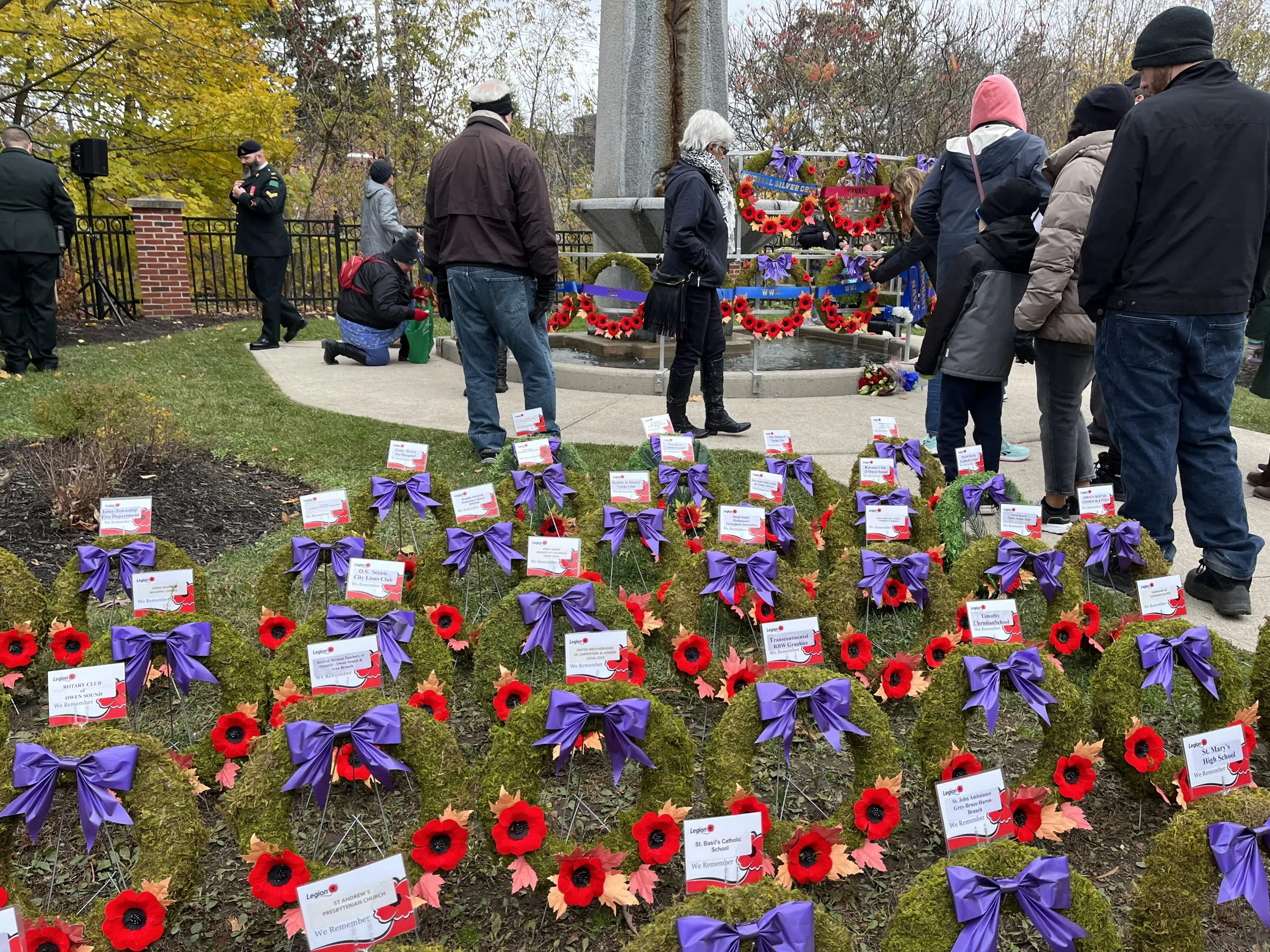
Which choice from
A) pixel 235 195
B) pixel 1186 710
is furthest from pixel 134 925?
pixel 235 195

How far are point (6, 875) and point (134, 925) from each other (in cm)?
33

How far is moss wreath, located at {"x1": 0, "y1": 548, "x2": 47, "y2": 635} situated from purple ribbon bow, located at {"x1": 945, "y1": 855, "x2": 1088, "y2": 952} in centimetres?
266

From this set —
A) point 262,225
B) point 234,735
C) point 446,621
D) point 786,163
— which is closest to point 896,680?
point 446,621

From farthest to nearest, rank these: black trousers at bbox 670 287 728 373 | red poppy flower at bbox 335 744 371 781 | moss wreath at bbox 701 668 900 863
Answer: black trousers at bbox 670 287 728 373 → red poppy flower at bbox 335 744 371 781 → moss wreath at bbox 701 668 900 863

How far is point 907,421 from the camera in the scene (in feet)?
20.6

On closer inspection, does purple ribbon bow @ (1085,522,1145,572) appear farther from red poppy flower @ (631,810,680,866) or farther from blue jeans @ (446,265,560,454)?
blue jeans @ (446,265,560,454)

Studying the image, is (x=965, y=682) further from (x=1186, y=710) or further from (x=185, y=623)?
(x=185, y=623)

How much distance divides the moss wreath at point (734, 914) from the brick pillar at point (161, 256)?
1231 cm

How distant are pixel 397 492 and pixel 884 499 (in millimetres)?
1830

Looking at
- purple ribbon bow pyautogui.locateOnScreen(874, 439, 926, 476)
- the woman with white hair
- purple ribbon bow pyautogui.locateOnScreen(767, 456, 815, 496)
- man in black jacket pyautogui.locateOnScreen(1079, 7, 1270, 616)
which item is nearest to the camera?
man in black jacket pyautogui.locateOnScreen(1079, 7, 1270, 616)

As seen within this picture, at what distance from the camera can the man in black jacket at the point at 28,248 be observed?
7578 mm

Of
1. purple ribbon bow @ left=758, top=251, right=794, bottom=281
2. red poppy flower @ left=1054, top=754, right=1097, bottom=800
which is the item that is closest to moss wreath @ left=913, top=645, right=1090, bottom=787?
red poppy flower @ left=1054, top=754, right=1097, bottom=800

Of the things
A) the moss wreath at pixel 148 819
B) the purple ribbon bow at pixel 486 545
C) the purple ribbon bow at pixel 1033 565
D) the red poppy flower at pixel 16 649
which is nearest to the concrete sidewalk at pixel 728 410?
the purple ribbon bow at pixel 1033 565

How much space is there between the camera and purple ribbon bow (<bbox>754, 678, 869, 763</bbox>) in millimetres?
2051
